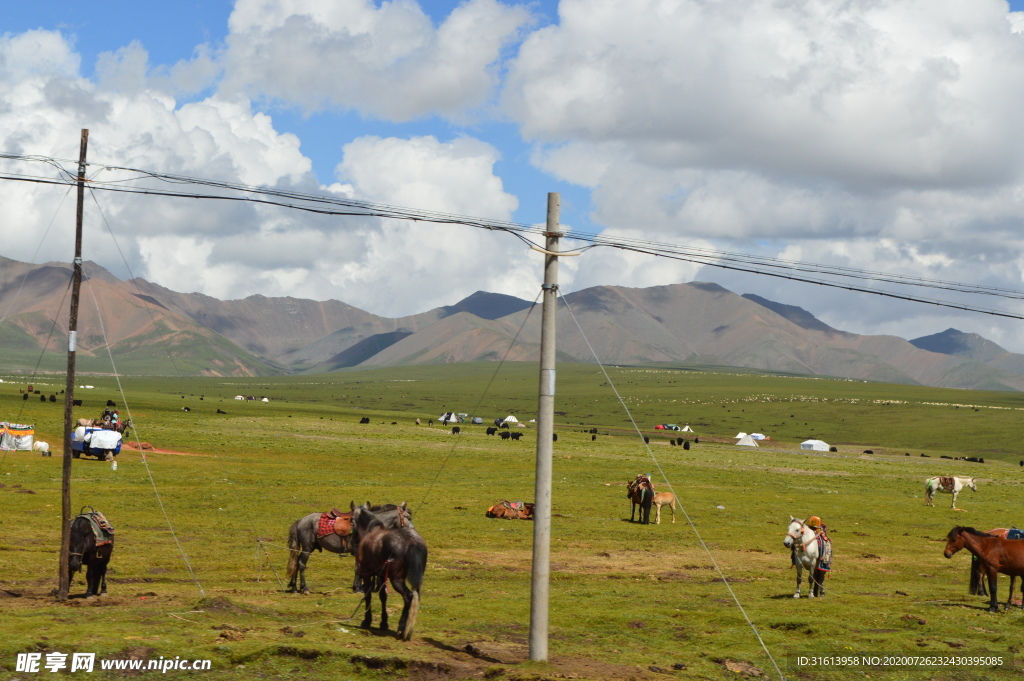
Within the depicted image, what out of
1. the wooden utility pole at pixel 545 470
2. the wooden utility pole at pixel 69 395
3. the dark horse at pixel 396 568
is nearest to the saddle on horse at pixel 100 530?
the wooden utility pole at pixel 69 395

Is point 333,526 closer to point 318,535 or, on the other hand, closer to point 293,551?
point 318,535

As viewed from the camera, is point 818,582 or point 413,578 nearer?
point 413,578

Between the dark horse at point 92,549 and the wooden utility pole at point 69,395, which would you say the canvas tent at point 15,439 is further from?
the wooden utility pole at point 69,395

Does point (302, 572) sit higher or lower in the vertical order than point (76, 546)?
lower

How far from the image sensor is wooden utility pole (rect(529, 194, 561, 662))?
683 inches

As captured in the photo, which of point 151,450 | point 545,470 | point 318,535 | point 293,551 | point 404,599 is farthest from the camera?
point 151,450

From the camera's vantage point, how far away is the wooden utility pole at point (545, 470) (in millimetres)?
17344

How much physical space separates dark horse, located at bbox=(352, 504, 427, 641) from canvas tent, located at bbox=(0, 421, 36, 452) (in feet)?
148

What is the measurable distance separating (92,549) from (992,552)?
878 inches

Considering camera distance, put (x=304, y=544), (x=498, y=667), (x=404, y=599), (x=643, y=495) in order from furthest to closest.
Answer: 1. (x=643, y=495)
2. (x=304, y=544)
3. (x=404, y=599)
4. (x=498, y=667)

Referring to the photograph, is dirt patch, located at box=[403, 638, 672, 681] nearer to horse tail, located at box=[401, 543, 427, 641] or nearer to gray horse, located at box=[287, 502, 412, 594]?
horse tail, located at box=[401, 543, 427, 641]

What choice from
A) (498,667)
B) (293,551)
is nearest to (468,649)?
(498,667)

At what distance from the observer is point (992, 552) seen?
940 inches

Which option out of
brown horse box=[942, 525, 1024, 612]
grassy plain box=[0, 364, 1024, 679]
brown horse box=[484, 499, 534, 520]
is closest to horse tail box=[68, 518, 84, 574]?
grassy plain box=[0, 364, 1024, 679]
